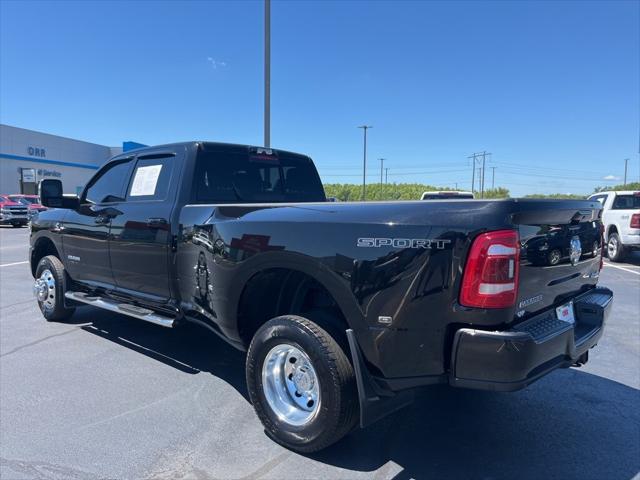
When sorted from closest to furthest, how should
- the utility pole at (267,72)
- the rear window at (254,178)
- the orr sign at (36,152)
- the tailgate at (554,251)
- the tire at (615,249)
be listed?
1. the tailgate at (554,251)
2. the rear window at (254,178)
3. the utility pole at (267,72)
4. the tire at (615,249)
5. the orr sign at (36,152)

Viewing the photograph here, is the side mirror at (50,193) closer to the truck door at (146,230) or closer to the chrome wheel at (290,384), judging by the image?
the truck door at (146,230)

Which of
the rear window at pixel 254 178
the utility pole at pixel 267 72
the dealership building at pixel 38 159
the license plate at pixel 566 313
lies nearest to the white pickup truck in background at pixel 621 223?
the utility pole at pixel 267 72

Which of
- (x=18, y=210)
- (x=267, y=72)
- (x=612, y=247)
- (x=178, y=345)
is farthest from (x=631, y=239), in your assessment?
(x=18, y=210)

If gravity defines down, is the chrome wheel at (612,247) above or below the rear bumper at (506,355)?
below

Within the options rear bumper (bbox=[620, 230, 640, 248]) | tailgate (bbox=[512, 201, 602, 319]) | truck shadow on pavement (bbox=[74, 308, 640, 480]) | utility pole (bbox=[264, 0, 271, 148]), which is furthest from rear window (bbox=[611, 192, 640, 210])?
tailgate (bbox=[512, 201, 602, 319])

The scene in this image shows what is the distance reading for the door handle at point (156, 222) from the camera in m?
4.06

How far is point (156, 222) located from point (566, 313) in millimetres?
3234

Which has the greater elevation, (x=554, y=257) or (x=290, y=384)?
(x=554, y=257)

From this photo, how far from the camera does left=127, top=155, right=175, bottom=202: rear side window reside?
4312mm

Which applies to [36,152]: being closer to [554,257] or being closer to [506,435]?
[506,435]

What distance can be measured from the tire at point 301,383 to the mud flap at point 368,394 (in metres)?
0.12

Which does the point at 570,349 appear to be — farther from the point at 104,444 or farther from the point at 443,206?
the point at 104,444

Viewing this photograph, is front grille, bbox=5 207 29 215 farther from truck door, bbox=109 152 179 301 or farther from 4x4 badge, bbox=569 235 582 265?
4x4 badge, bbox=569 235 582 265

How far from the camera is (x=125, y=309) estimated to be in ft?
14.8
